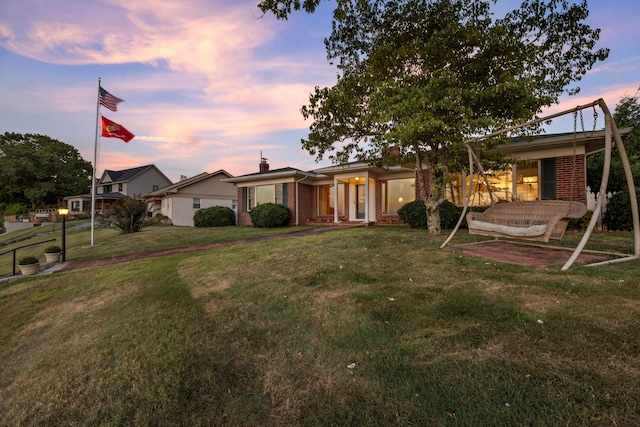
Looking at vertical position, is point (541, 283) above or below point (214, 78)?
below

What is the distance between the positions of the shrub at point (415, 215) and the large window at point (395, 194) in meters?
3.13

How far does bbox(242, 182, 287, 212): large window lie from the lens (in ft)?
51.7

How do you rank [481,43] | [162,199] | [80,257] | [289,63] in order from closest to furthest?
1. [481,43]
2. [80,257]
3. [289,63]
4. [162,199]

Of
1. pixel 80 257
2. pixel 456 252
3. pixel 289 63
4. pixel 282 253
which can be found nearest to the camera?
pixel 456 252

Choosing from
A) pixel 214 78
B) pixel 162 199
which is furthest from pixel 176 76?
pixel 162 199

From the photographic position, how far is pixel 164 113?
14188 millimetres

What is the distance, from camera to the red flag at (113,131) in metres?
10.6

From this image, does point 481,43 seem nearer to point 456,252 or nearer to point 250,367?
point 456,252

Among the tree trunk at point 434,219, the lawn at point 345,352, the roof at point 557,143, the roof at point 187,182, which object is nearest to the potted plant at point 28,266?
the lawn at point 345,352

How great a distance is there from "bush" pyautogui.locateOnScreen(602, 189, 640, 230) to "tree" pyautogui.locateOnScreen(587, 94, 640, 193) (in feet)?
1.45

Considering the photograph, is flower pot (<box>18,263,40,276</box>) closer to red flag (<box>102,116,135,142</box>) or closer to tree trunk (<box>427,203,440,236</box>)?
red flag (<box>102,116,135,142</box>)

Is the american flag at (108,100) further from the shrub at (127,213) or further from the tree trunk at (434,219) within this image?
the tree trunk at (434,219)

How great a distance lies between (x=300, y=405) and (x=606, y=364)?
6.37ft

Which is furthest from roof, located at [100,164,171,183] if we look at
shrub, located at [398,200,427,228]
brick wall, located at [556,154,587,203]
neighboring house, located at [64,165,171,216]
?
brick wall, located at [556,154,587,203]
